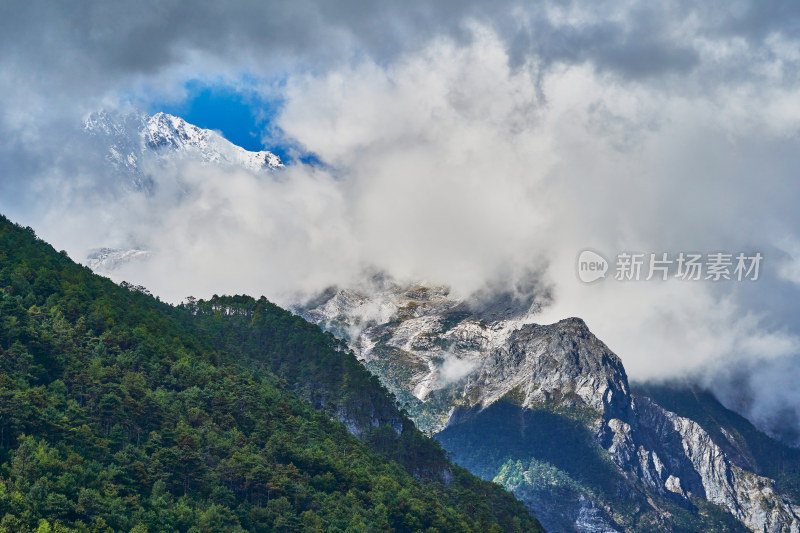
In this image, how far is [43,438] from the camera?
14700cm

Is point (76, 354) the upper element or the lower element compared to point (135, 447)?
upper

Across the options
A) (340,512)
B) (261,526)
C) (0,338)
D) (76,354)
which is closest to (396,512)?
(340,512)

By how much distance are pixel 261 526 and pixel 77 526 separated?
1744 inches

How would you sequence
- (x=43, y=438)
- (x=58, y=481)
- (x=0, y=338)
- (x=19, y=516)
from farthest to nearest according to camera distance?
(x=0, y=338) → (x=43, y=438) → (x=58, y=481) → (x=19, y=516)

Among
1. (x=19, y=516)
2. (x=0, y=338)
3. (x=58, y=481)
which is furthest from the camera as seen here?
(x=0, y=338)

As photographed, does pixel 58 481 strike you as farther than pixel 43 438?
No

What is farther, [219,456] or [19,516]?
[219,456]

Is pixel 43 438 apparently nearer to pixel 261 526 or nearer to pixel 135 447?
pixel 135 447

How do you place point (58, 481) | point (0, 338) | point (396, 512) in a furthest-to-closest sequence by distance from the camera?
point (396, 512) < point (0, 338) < point (58, 481)

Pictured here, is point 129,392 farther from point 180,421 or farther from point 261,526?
point 261,526

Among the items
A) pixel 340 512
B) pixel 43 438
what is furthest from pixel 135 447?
pixel 340 512

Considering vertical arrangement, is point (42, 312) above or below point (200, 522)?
above

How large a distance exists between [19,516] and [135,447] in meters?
38.0

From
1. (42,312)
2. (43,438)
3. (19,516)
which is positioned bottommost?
(19,516)
